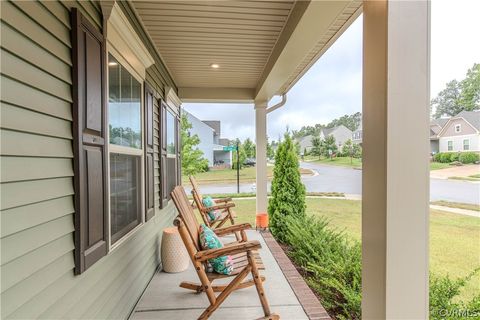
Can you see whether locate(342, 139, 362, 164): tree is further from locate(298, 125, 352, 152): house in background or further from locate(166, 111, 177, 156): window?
locate(166, 111, 177, 156): window

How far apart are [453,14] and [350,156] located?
2.13 metres

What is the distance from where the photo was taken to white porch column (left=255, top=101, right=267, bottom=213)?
195 inches

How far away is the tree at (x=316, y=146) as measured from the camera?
16.3 feet

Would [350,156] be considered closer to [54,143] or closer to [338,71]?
[338,71]

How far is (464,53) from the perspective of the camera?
1.66 metres

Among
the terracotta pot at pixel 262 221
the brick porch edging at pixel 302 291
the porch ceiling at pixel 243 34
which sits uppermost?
the porch ceiling at pixel 243 34

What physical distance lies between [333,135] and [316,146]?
617 millimetres

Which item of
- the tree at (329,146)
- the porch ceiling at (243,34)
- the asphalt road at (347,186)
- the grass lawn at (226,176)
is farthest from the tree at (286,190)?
the grass lawn at (226,176)

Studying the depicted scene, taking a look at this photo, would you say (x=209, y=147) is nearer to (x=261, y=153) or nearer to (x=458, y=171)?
(x=261, y=153)

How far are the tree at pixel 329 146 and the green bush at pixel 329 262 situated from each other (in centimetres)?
113

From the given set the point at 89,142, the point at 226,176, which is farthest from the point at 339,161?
the point at 226,176

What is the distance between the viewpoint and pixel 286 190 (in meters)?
4.83

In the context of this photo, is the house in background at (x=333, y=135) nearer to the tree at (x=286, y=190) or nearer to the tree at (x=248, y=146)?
the tree at (x=286, y=190)

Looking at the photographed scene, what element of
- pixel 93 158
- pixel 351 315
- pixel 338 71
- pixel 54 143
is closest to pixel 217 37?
pixel 93 158
